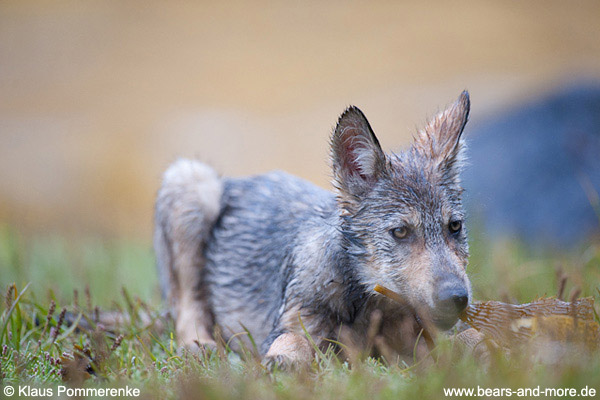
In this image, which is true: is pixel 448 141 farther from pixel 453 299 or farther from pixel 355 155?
pixel 453 299

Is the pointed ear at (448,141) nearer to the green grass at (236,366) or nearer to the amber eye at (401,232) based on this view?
the amber eye at (401,232)

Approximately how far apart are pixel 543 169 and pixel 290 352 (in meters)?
7.35

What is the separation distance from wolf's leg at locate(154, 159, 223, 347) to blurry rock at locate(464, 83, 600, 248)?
14.2ft

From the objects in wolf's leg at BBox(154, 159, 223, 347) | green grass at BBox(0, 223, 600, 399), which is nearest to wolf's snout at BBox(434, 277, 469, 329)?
green grass at BBox(0, 223, 600, 399)

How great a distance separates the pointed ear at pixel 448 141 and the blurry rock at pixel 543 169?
4232mm

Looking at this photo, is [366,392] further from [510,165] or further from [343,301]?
[510,165]

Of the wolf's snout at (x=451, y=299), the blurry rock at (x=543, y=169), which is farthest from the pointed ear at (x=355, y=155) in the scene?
the blurry rock at (x=543, y=169)

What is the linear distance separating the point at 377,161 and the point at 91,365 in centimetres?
216

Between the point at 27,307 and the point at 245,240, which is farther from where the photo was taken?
the point at 245,240

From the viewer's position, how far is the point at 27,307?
4961 millimetres

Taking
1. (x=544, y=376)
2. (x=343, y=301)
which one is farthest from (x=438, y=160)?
(x=544, y=376)

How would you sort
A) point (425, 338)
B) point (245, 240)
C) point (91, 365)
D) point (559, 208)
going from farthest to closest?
point (559, 208) → point (245, 240) → point (425, 338) → point (91, 365)

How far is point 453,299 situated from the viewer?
3.29 m

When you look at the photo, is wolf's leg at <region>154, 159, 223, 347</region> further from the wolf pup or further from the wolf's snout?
the wolf's snout
